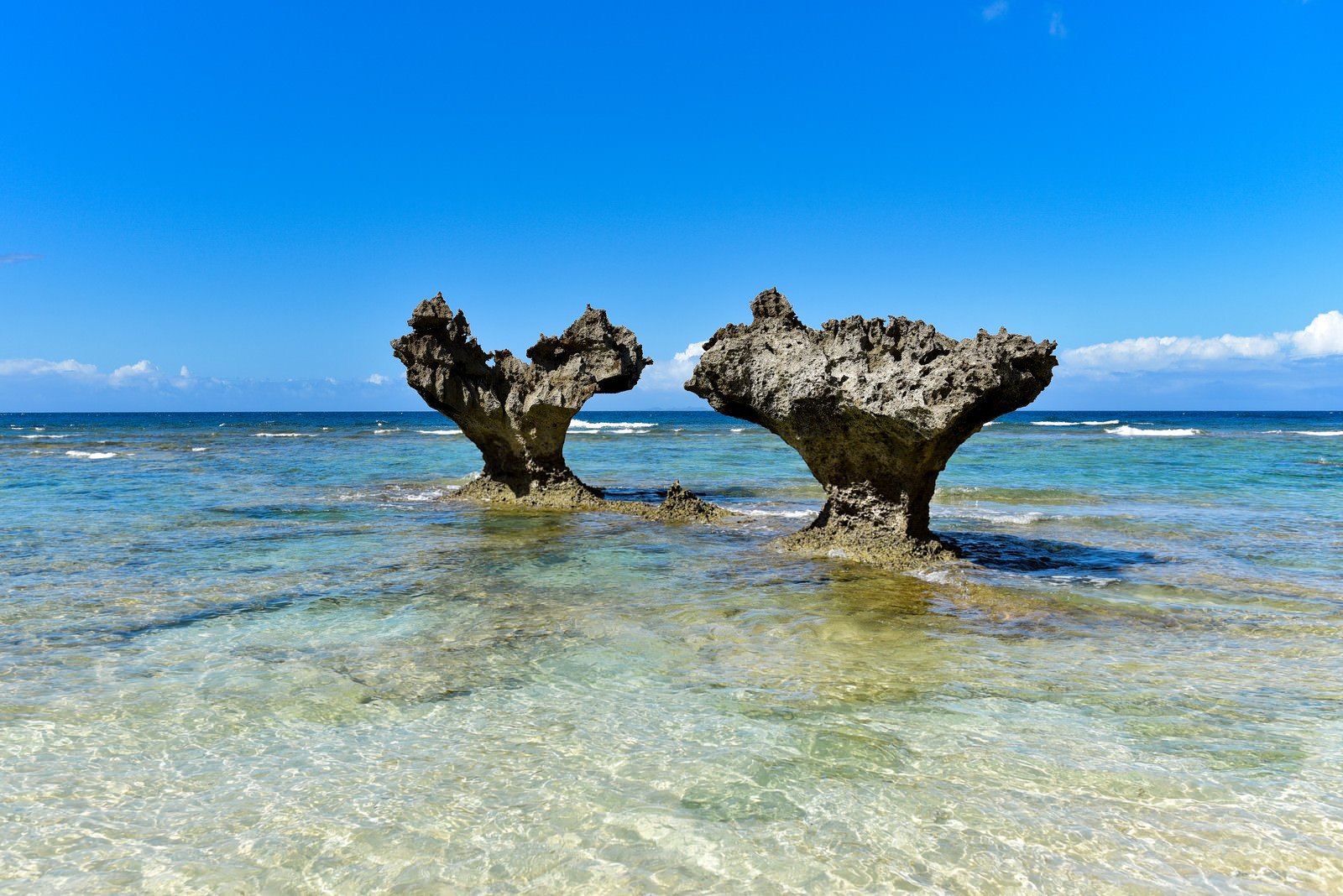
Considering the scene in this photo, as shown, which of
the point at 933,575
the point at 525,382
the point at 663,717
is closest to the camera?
the point at 663,717

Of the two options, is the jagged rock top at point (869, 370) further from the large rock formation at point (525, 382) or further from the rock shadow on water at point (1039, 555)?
the large rock formation at point (525, 382)

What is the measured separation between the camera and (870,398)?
366 inches

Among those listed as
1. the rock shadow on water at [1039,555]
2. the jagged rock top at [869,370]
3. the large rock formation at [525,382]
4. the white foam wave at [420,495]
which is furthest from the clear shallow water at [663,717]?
the white foam wave at [420,495]

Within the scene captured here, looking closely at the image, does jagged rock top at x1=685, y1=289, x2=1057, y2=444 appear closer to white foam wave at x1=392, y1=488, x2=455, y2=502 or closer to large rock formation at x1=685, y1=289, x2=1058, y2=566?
large rock formation at x1=685, y1=289, x2=1058, y2=566

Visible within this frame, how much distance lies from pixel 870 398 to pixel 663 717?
5.55 m

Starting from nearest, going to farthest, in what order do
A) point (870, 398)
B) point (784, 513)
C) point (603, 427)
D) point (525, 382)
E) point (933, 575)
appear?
point (933, 575) → point (870, 398) → point (784, 513) → point (525, 382) → point (603, 427)

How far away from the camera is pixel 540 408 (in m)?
14.6

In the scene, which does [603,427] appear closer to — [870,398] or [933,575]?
[870,398]

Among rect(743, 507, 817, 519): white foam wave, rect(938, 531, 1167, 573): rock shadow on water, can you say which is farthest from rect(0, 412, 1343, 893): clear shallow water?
rect(743, 507, 817, 519): white foam wave

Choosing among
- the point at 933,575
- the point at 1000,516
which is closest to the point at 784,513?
the point at 1000,516

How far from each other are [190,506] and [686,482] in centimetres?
1107

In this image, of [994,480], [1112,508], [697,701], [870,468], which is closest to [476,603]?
[697,701]

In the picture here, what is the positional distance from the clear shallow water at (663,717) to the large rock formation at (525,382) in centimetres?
431

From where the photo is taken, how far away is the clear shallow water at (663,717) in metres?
3.34
